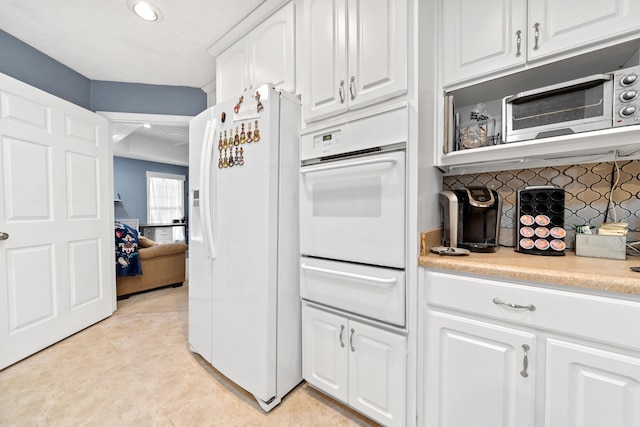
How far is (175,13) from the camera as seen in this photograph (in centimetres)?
176

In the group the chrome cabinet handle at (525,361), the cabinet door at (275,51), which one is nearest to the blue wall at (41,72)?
the cabinet door at (275,51)

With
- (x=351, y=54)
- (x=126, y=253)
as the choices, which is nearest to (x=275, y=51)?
(x=351, y=54)

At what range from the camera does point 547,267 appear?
0.97 meters

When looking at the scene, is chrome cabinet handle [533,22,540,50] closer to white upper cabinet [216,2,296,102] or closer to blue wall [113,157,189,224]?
white upper cabinet [216,2,296,102]

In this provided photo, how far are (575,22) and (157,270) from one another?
14.0 feet

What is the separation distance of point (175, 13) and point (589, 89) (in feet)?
7.60

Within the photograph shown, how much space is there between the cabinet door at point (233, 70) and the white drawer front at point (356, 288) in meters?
1.42

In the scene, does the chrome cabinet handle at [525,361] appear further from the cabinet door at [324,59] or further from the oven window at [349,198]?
the cabinet door at [324,59]

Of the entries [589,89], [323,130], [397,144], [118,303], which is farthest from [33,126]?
[589,89]

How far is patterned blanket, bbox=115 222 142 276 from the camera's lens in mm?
3090

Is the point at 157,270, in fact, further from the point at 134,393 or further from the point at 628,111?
the point at 628,111

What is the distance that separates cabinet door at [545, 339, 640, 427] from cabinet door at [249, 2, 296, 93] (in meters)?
1.76

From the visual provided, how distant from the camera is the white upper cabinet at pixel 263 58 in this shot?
1.64 m

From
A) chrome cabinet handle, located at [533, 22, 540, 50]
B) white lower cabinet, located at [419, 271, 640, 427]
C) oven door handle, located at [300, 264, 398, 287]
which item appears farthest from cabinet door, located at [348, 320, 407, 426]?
chrome cabinet handle, located at [533, 22, 540, 50]
